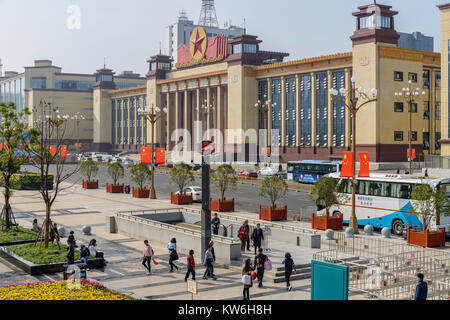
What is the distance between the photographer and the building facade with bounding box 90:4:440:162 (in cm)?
7325

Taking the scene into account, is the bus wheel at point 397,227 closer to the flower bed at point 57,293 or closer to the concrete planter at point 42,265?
the concrete planter at point 42,265

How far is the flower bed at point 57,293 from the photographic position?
14922 millimetres

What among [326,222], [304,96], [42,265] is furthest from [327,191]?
[304,96]

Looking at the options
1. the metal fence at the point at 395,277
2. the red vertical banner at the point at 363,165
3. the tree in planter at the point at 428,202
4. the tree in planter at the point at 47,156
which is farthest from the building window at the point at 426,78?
the metal fence at the point at 395,277

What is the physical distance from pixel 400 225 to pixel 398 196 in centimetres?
156

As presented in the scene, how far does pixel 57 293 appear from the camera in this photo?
15.4m

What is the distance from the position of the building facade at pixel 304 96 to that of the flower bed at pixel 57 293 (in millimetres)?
61512

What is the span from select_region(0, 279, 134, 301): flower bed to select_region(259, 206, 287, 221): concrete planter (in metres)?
19.7

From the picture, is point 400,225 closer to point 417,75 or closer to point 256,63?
point 417,75

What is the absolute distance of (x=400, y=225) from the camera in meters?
30.5
